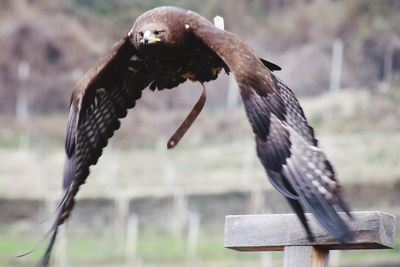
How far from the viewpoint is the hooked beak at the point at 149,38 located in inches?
306

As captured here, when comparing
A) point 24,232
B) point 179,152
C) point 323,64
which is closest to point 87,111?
point 24,232

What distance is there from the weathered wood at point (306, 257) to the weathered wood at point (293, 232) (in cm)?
2

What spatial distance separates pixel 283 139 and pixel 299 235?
2.85 feet

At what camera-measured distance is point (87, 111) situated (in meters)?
8.20

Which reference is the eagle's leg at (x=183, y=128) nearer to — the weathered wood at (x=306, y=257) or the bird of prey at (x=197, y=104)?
the bird of prey at (x=197, y=104)

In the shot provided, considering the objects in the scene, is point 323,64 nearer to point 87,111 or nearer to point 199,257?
point 199,257

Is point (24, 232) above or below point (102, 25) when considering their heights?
below

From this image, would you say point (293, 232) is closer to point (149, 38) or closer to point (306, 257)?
point (306, 257)

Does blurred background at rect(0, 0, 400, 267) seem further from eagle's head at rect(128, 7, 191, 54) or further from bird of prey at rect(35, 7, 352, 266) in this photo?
eagle's head at rect(128, 7, 191, 54)

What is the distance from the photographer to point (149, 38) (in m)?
7.79

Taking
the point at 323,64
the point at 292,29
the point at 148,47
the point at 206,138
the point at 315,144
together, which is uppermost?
the point at 292,29

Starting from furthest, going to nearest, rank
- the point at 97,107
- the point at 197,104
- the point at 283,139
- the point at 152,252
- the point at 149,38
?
1. the point at 152,252
2. the point at 97,107
3. the point at 197,104
4. the point at 149,38
5. the point at 283,139

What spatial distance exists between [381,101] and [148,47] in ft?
74.1

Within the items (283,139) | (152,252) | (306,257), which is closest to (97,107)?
(283,139)
